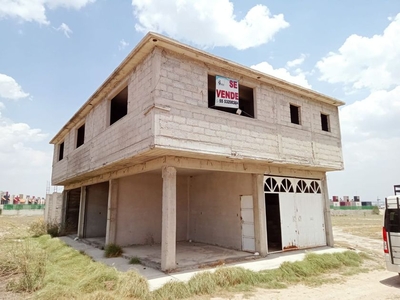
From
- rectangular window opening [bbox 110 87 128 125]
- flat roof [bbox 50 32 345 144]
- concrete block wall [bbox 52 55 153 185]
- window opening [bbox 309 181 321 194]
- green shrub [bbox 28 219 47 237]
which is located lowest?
green shrub [bbox 28 219 47 237]

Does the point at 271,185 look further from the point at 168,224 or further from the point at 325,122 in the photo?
the point at 168,224

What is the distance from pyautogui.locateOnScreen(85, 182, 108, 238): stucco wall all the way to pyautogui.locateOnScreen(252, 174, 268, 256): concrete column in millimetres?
10104

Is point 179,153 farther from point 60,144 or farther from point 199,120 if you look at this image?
point 60,144

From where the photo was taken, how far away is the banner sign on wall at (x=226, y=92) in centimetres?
916

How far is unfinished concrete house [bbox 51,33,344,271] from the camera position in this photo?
26.7 ft

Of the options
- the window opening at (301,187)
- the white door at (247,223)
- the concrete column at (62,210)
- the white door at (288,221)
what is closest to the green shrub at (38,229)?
the concrete column at (62,210)

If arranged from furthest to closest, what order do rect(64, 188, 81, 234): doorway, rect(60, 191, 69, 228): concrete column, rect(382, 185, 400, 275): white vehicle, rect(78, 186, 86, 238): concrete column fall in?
1. rect(60, 191, 69, 228): concrete column
2. rect(64, 188, 81, 234): doorway
3. rect(78, 186, 86, 238): concrete column
4. rect(382, 185, 400, 275): white vehicle

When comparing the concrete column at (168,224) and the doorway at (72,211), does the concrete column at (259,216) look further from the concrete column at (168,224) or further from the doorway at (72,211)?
the doorway at (72,211)

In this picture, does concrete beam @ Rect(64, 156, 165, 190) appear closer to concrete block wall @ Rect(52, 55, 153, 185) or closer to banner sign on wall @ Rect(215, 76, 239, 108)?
concrete block wall @ Rect(52, 55, 153, 185)

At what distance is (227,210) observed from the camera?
12242mm

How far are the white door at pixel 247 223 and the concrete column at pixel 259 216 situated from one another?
11.0 inches

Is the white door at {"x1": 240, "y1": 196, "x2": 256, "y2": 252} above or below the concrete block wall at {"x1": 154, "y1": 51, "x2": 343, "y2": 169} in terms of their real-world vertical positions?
below

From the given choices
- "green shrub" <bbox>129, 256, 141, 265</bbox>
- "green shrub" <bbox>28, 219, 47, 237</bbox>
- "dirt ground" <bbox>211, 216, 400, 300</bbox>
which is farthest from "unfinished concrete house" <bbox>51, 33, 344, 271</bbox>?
"green shrub" <bbox>28, 219, 47, 237</bbox>

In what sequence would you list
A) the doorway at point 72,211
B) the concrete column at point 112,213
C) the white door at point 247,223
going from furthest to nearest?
the doorway at point 72,211
the concrete column at point 112,213
the white door at point 247,223
